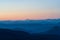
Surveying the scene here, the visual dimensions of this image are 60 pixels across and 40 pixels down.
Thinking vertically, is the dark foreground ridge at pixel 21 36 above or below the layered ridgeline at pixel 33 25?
below

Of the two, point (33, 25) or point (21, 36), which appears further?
point (33, 25)

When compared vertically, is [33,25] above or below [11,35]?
above

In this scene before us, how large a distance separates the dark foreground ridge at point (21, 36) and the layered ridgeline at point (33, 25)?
0.09 meters

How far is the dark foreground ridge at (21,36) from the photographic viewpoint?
3117 millimetres

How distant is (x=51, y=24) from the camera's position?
3.23 m

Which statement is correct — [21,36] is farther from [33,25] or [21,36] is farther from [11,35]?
[33,25]

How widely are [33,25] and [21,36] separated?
1.07ft

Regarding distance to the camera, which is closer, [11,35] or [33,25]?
[11,35]

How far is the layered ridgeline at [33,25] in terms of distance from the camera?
321cm

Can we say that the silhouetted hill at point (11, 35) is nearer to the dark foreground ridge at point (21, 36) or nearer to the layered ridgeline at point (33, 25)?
the dark foreground ridge at point (21, 36)

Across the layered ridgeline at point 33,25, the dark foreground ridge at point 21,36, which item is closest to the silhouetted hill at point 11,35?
the dark foreground ridge at point 21,36

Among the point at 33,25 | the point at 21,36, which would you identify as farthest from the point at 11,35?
the point at 33,25

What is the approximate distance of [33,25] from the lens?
324cm

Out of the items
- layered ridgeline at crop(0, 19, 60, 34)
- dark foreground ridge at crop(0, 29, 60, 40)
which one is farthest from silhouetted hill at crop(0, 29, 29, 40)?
layered ridgeline at crop(0, 19, 60, 34)
